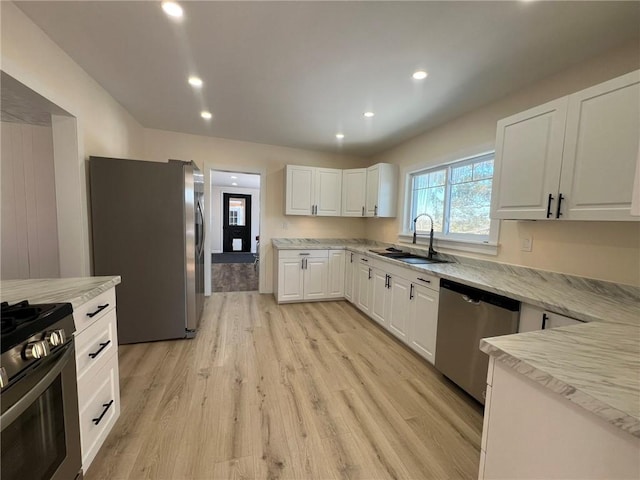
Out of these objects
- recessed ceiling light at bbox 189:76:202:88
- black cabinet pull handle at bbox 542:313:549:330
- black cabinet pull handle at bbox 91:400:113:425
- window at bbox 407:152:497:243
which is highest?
recessed ceiling light at bbox 189:76:202:88

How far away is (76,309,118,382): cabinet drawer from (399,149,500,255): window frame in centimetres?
278

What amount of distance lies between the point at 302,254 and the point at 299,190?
1023 millimetres

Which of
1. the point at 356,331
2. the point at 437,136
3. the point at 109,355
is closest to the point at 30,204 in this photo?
the point at 109,355

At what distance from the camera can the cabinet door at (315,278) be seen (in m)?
3.94

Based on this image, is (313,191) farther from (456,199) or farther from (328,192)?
(456,199)

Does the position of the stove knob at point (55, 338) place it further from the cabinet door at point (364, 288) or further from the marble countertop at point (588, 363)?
the cabinet door at point (364, 288)

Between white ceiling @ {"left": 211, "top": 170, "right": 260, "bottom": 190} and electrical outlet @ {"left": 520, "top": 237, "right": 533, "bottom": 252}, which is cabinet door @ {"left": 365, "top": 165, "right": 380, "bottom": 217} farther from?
white ceiling @ {"left": 211, "top": 170, "right": 260, "bottom": 190}

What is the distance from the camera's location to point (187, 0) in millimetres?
1446

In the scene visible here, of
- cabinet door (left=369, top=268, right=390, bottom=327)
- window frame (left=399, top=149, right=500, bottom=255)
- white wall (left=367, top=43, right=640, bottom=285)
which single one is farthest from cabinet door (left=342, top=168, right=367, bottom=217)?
white wall (left=367, top=43, right=640, bottom=285)

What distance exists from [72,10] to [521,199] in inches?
121

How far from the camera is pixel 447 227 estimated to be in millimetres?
3070

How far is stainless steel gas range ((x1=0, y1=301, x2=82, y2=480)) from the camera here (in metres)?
0.79

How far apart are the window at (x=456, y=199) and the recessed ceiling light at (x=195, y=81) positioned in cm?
268

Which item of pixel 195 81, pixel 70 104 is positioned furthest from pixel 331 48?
pixel 70 104
